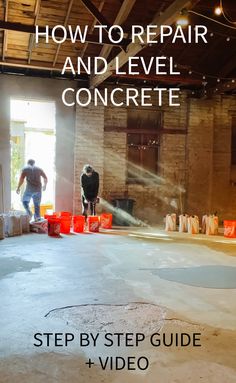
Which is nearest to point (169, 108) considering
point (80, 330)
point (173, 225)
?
point (173, 225)

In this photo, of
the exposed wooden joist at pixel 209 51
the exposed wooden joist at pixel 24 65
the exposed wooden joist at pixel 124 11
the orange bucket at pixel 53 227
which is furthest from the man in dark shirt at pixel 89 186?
the exposed wooden joist at pixel 209 51

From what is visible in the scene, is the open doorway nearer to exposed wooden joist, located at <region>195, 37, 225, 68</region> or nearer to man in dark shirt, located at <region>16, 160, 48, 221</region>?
man in dark shirt, located at <region>16, 160, 48, 221</region>

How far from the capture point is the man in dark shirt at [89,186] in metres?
9.66

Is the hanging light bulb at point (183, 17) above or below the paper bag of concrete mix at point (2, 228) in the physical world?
above

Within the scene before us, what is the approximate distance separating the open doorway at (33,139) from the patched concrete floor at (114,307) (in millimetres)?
5692

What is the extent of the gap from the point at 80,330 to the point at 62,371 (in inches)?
26.9

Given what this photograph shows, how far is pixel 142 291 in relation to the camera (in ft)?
15.1

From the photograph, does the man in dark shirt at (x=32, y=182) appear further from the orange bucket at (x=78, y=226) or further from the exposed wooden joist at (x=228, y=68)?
the exposed wooden joist at (x=228, y=68)

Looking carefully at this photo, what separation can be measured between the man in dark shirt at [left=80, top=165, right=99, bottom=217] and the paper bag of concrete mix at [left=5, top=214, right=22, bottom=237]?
2.04 m

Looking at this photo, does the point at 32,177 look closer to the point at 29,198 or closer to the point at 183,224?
the point at 29,198

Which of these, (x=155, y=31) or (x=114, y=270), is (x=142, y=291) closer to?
(x=114, y=270)

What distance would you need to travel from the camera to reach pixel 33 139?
13.8 metres

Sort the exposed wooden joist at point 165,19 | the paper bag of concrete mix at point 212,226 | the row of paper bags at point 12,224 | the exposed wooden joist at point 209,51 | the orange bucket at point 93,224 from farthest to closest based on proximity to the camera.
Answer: the exposed wooden joist at point 209,51, the paper bag of concrete mix at point 212,226, the orange bucket at point 93,224, the row of paper bags at point 12,224, the exposed wooden joist at point 165,19

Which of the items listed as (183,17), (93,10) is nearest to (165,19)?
(183,17)
